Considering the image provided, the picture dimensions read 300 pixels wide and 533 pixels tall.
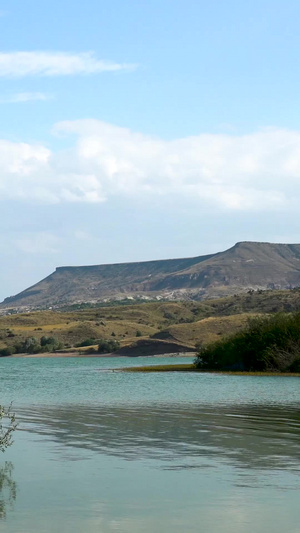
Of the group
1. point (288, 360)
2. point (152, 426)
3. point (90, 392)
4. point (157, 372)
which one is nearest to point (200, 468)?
point (152, 426)

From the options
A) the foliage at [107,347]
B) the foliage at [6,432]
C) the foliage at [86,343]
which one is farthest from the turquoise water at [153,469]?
the foliage at [86,343]

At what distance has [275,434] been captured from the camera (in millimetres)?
26656

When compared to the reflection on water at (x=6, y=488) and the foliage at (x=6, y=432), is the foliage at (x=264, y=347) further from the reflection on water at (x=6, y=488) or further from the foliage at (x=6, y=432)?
the reflection on water at (x=6, y=488)

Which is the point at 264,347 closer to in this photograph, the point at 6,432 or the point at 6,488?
the point at 6,432

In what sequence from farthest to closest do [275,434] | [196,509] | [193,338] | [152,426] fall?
[193,338] < [152,426] < [275,434] < [196,509]

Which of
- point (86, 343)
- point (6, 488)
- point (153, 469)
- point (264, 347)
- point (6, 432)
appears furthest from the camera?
point (86, 343)

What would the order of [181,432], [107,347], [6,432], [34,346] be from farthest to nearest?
[34,346], [107,347], [181,432], [6,432]

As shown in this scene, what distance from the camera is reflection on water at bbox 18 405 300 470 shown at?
71.5 feet

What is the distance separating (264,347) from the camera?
2906 inches

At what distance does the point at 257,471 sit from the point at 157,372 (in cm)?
6082

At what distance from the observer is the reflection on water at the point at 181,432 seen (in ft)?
71.5

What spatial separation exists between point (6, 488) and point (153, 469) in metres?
3.86

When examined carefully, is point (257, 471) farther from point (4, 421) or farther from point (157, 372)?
point (157, 372)

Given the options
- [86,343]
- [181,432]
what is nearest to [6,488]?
[181,432]
